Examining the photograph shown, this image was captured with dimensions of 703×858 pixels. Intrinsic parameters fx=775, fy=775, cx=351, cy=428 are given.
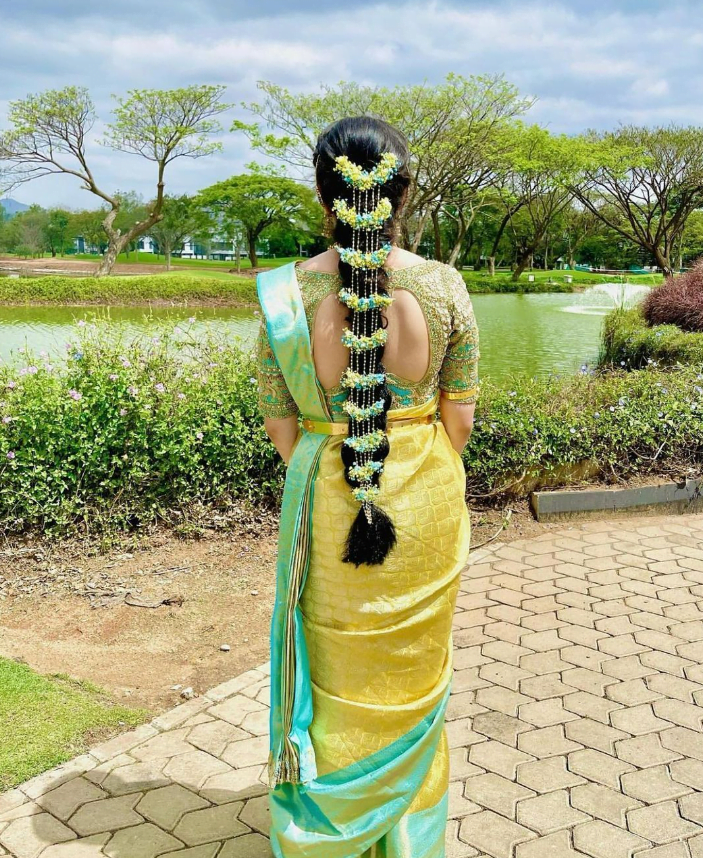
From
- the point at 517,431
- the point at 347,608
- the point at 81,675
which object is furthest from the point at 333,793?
the point at 517,431

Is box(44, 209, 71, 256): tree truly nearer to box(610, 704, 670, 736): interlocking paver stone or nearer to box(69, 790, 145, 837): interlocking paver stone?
box(69, 790, 145, 837): interlocking paver stone

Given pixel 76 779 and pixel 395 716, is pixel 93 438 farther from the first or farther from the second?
pixel 395 716

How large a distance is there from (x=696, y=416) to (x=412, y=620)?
14.3ft

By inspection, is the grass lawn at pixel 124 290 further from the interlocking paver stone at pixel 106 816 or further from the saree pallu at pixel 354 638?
the saree pallu at pixel 354 638

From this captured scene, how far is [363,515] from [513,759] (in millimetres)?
1338

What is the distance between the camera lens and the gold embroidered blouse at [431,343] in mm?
1701

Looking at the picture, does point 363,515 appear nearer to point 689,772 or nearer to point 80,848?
point 80,848

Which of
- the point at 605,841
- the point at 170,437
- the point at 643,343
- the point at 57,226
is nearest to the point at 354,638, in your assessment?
the point at 605,841

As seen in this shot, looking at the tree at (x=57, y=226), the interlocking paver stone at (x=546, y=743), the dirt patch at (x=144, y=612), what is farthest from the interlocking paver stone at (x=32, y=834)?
the tree at (x=57, y=226)

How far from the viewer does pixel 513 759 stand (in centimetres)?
256

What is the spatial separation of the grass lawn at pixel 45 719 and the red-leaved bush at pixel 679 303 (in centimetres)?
958

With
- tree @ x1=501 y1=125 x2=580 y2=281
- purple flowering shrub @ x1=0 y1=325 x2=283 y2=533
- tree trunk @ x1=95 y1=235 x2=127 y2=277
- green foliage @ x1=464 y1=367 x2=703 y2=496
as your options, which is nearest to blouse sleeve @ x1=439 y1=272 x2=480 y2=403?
purple flowering shrub @ x1=0 y1=325 x2=283 y2=533

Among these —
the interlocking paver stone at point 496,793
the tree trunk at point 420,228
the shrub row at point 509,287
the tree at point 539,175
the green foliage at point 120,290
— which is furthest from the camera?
the shrub row at point 509,287

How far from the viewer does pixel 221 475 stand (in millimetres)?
4371
